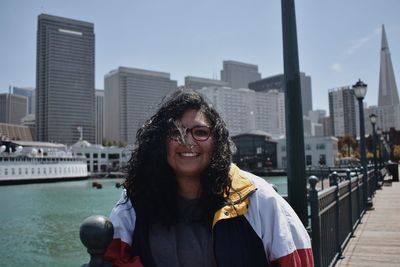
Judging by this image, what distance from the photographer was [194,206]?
1993mm

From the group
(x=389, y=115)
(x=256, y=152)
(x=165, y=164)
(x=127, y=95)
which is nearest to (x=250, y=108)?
(x=127, y=95)

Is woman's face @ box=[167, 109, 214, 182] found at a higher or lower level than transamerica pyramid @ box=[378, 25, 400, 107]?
lower

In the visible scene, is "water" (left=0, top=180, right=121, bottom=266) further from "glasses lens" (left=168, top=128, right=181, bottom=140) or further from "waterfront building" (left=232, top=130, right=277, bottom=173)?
"waterfront building" (left=232, top=130, right=277, bottom=173)

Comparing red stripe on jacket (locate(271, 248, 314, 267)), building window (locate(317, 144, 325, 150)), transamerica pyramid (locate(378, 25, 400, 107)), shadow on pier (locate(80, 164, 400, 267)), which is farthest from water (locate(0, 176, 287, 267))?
transamerica pyramid (locate(378, 25, 400, 107))

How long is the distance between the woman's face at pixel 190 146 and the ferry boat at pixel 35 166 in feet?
247

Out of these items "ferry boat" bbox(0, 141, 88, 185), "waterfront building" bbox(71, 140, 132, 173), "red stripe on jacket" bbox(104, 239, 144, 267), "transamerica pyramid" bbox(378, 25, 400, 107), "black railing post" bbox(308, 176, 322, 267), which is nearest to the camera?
"red stripe on jacket" bbox(104, 239, 144, 267)

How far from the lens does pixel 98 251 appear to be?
5.21 feet

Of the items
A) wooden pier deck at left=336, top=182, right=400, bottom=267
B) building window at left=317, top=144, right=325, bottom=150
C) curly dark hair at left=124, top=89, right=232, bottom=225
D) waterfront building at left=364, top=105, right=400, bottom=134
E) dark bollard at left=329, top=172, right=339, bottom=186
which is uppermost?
waterfront building at left=364, top=105, right=400, bottom=134

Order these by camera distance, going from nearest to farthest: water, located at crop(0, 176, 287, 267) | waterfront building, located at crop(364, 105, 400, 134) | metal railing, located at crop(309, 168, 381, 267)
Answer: metal railing, located at crop(309, 168, 381, 267), water, located at crop(0, 176, 287, 267), waterfront building, located at crop(364, 105, 400, 134)

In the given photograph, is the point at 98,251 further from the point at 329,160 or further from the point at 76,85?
the point at 76,85

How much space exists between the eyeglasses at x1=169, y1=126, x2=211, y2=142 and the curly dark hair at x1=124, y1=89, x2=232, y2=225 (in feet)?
0.13

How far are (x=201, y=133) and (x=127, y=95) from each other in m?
164

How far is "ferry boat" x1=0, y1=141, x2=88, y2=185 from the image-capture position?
70125 millimetres

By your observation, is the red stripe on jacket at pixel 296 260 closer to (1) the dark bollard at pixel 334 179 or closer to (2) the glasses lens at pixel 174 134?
(2) the glasses lens at pixel 174 134
